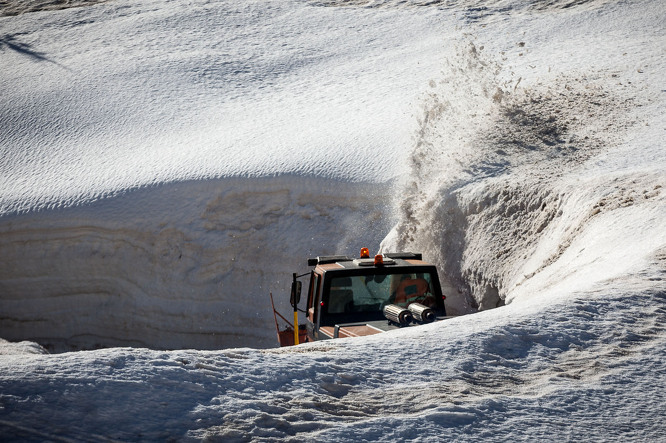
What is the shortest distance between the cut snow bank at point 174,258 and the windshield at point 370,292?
4.60 m

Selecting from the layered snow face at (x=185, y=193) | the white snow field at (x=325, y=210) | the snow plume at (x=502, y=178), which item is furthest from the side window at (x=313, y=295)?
the layered snow face at (x=185, y=193)

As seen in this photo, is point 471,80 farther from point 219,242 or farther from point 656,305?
point 656,305

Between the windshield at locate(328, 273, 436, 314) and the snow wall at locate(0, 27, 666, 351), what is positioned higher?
the snow wall at locate(0, 27, 666, 351)

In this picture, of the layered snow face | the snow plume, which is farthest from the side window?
the layered snow face

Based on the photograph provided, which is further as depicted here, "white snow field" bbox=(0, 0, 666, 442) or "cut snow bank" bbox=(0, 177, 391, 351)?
"cut snow bank" bbox=(0, 177, 391, 351)

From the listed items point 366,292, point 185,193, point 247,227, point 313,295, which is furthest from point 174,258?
point 366,292

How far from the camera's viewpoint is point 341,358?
391 cm

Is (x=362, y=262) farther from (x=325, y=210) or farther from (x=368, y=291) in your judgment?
(x=325, y=210)

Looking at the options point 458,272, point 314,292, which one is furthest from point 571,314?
point 458,272

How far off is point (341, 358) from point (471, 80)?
9869 mm

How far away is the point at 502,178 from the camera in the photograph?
9.21 meters

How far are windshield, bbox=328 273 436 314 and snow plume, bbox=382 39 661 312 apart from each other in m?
1.16

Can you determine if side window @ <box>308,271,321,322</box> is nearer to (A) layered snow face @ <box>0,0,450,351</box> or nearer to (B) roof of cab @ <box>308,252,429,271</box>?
(B) roof of cab @ <box>308,252,429,271</box>

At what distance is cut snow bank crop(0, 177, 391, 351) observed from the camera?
1157 centimetres
